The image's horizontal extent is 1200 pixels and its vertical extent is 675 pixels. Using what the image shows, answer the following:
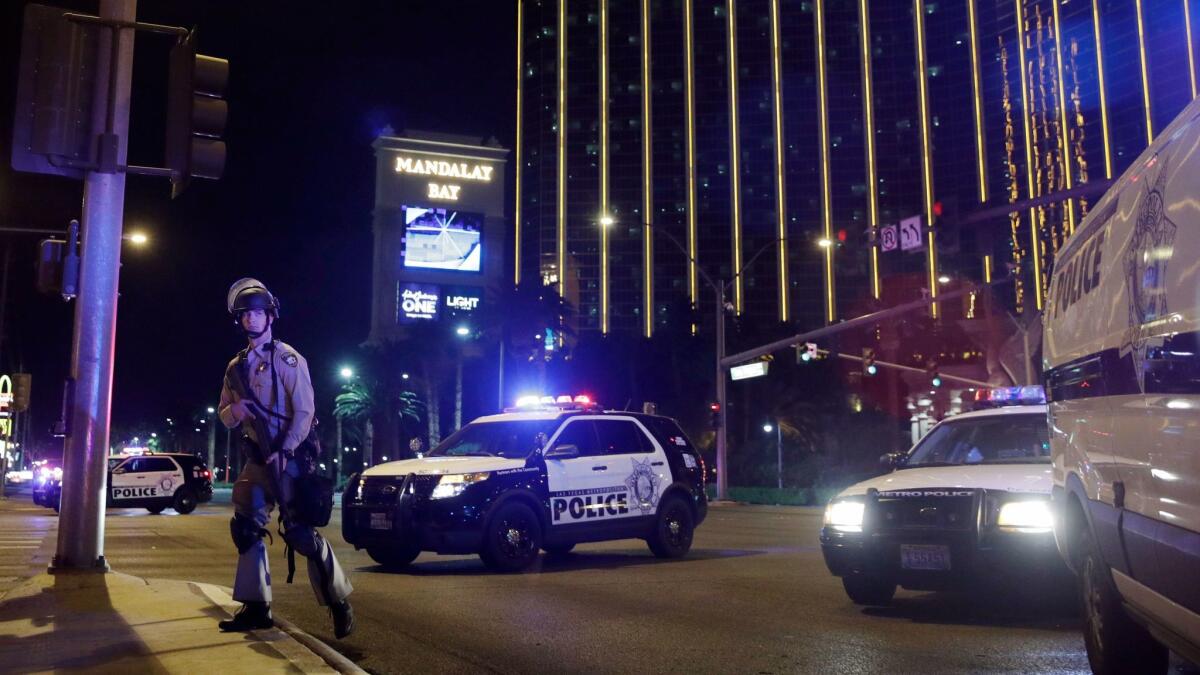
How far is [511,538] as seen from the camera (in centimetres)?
1196

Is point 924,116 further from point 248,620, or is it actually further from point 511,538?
point 248,620

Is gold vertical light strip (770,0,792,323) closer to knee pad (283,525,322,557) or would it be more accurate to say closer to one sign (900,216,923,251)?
one sign (900,216,923,251)

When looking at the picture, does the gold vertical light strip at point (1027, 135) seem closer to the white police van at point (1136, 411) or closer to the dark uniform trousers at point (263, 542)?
the white police van at point (1136, 411)


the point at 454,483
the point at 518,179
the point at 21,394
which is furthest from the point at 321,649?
the point at 518,179

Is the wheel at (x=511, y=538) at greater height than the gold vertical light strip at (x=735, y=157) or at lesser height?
lesser

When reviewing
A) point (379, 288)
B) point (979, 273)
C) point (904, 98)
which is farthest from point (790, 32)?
point (379, 288)

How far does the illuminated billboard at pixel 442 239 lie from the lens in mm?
90812

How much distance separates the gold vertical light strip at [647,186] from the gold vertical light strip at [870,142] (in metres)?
24.0

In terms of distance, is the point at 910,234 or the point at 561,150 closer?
the point at 910,234

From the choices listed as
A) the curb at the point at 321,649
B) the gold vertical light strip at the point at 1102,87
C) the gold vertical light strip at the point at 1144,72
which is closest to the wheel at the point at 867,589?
the curb at the point at 321,649

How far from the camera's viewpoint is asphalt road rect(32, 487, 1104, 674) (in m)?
6.59

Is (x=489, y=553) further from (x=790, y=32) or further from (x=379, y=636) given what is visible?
(x=790, y=32)

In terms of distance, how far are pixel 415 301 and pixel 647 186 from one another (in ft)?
149

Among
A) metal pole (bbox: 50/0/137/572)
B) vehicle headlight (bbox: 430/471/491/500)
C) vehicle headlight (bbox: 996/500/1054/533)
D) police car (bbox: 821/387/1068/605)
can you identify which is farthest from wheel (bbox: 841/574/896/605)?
metal pole (bbox: 50/0/137/572)
